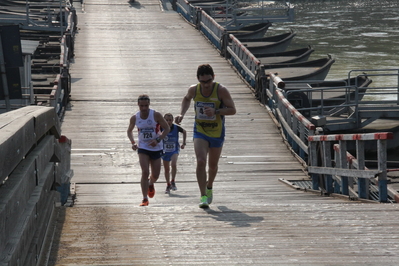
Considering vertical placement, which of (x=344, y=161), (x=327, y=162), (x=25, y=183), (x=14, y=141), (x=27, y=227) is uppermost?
(x=14, y=141)

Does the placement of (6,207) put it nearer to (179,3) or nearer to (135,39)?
(135,39)

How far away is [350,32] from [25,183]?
5134cm

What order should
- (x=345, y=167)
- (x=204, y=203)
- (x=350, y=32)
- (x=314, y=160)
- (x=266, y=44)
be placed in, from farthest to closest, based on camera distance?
(x=350, y=32), (x=266, y=44), (x=314, y=160), (x=345, y=167), (x=204, y=203)

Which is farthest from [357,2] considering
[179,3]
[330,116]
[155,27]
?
Answer: [330,116]

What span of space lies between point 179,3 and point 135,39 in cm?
911

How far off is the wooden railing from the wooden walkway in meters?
0.50

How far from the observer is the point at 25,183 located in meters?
4.18

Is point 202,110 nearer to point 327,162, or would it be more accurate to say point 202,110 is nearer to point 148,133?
point 148,133

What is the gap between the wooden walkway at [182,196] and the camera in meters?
5.47

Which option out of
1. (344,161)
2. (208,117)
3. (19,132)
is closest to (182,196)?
(344,161)

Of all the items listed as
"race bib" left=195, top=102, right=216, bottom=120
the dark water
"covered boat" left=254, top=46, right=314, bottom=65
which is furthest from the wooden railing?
the dark water

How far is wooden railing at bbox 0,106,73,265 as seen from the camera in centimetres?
353

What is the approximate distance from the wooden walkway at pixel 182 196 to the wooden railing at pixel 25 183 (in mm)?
496

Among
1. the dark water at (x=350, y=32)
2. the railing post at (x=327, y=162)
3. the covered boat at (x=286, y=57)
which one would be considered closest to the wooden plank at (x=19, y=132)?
the railing post at (x=327, y=162)
